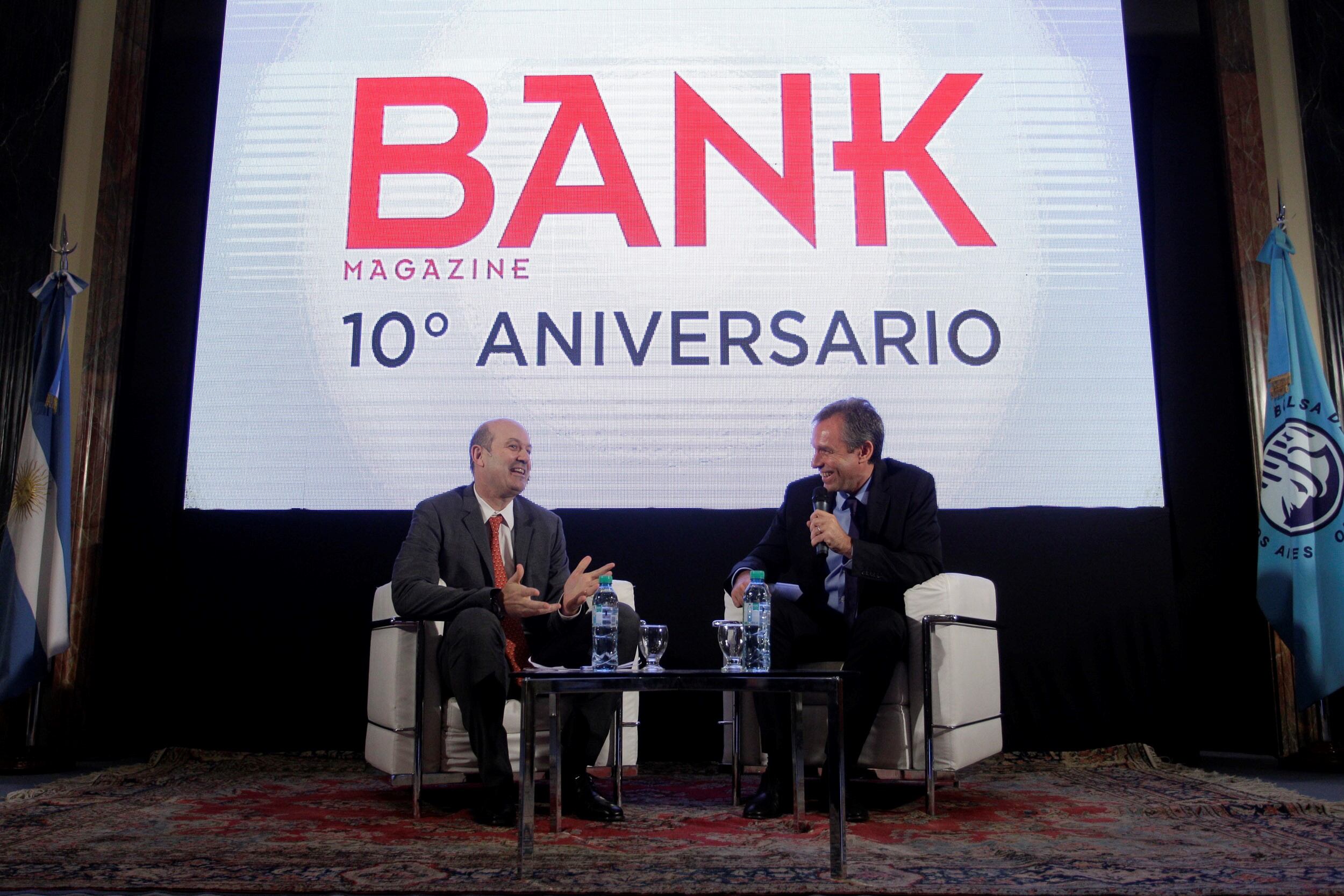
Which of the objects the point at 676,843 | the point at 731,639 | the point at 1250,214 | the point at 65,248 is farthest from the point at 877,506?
the point at 65,248

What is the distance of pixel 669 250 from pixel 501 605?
162cm

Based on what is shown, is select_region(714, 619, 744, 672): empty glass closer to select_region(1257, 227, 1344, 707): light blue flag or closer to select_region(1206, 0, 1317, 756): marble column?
select_region(1257, 227, 1344, 707): light blue flag

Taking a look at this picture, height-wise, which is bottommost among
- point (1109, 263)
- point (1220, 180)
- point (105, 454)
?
point (105, 454)

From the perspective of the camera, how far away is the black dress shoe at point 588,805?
2.36 m

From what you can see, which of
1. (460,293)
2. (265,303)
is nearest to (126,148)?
(265,303)

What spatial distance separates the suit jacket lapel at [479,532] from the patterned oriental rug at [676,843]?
22.9 inches

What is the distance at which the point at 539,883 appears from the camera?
172 cm

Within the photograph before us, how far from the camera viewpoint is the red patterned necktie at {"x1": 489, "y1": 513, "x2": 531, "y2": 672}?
2.62 metres

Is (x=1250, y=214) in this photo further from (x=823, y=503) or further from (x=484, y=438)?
(x=484, y=438)

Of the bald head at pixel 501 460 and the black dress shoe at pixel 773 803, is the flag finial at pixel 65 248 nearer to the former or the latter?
the bald head at pixel 501 460

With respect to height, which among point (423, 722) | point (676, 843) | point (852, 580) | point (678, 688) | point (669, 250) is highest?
point (669, 250)

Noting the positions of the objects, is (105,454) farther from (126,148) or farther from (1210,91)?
(1210,91)

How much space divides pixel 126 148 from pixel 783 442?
2.61 metres

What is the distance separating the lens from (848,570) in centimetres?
266
